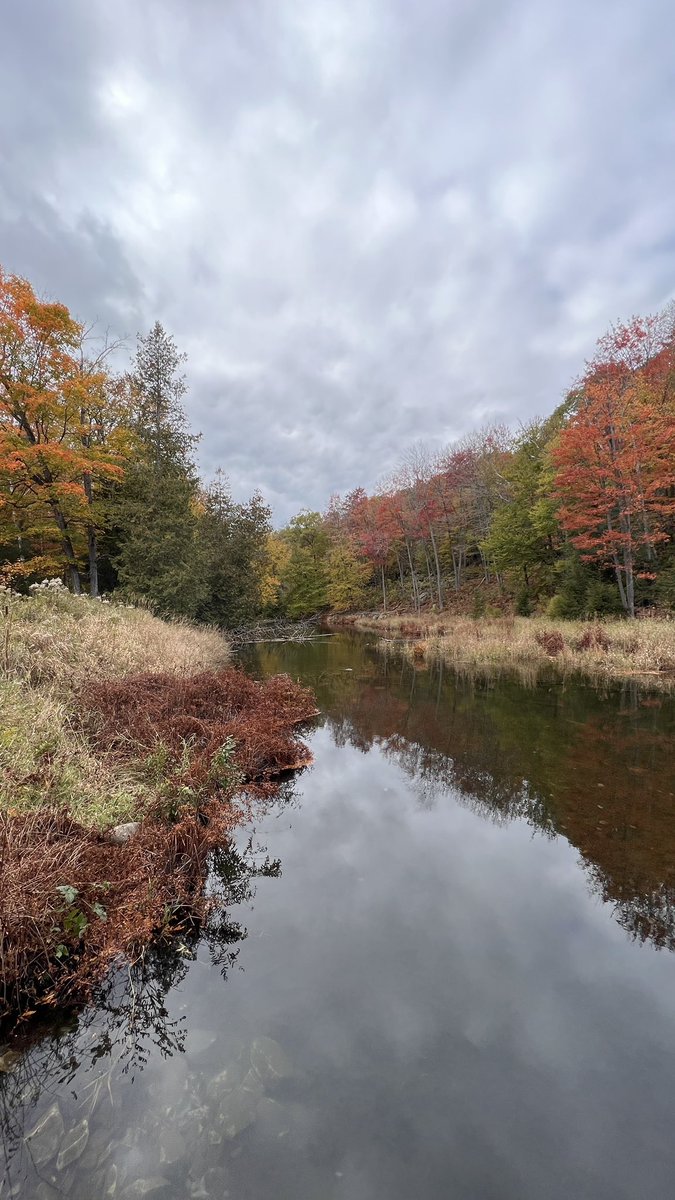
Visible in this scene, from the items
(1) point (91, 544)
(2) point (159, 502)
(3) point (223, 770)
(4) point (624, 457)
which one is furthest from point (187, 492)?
(4) point (624, 457)

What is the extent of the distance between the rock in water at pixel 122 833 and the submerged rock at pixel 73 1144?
2023 millimetres

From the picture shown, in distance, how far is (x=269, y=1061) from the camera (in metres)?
2.71

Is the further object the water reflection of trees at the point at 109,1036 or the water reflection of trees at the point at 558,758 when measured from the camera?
the water reflection of trees at the point at 558,758

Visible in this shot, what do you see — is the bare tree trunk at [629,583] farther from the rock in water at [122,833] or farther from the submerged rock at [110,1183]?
the submerged rock at [110,1183]

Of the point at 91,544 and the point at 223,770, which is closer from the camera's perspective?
the point at 223,770

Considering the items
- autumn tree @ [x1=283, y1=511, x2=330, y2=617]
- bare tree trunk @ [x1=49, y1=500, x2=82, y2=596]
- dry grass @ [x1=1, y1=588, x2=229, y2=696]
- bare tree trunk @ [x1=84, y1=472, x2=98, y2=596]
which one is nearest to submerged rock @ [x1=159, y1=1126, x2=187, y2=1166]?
dry grass @ [x1=1, y1=588, x2=229, y2=696]

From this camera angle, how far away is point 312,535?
52188mm

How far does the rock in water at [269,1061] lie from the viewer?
8.59ft

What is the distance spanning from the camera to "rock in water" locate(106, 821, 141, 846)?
4.20 meters

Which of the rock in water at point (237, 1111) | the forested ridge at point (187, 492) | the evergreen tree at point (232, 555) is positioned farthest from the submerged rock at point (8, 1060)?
the evergreen tree at point (232, 555)

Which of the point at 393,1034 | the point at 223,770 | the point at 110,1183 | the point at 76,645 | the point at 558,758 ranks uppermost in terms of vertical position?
the point at 76,645

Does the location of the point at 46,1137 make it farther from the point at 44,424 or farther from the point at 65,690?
the point at 44,424

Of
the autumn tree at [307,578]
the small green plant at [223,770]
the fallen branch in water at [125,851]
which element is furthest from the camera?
the autumn tree at [307,578]

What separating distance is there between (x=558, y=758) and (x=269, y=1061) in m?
6.40
